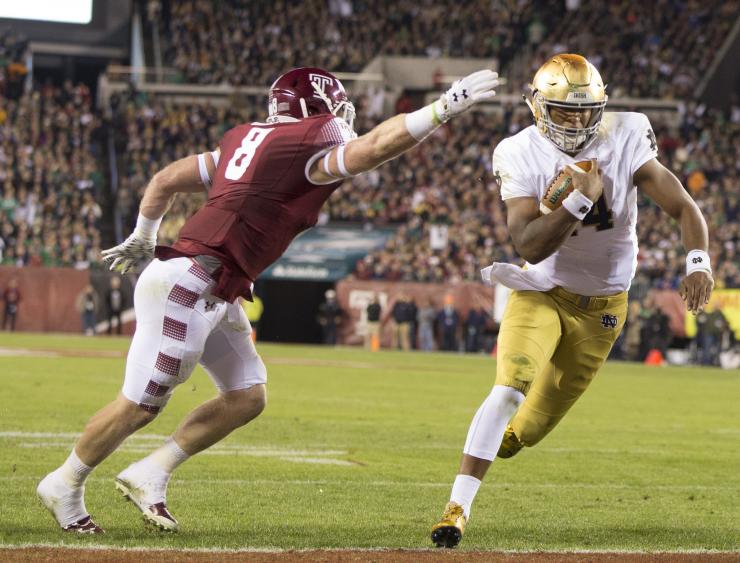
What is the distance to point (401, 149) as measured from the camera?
15.2 feet

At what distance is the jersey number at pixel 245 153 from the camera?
5.20 m

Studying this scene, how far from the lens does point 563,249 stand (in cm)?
586

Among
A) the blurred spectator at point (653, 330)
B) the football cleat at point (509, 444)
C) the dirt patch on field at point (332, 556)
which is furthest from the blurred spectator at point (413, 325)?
the dirt patch on field at point (332, 556)

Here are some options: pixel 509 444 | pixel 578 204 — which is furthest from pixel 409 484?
pixel 578 204

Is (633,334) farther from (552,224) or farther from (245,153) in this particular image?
(245,153)

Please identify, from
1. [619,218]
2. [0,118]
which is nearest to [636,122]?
[619,218]

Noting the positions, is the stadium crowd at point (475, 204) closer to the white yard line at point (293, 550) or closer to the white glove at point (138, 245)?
the white glove at point (138, 245)

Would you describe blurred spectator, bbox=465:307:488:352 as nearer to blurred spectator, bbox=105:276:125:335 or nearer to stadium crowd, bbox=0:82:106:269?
blurred spectator, bbox=105:276:125:335

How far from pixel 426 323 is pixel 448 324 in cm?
49

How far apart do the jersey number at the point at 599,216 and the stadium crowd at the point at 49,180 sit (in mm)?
23992

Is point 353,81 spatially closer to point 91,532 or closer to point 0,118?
point 0,118

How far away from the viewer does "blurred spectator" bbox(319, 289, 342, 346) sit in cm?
2770

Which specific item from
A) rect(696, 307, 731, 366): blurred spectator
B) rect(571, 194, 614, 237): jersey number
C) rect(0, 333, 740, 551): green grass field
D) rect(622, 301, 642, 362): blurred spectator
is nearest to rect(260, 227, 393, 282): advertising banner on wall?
rect(622, 301, 642, 362): blurred spectator

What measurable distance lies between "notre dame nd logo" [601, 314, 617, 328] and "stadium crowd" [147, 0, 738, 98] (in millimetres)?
29719
